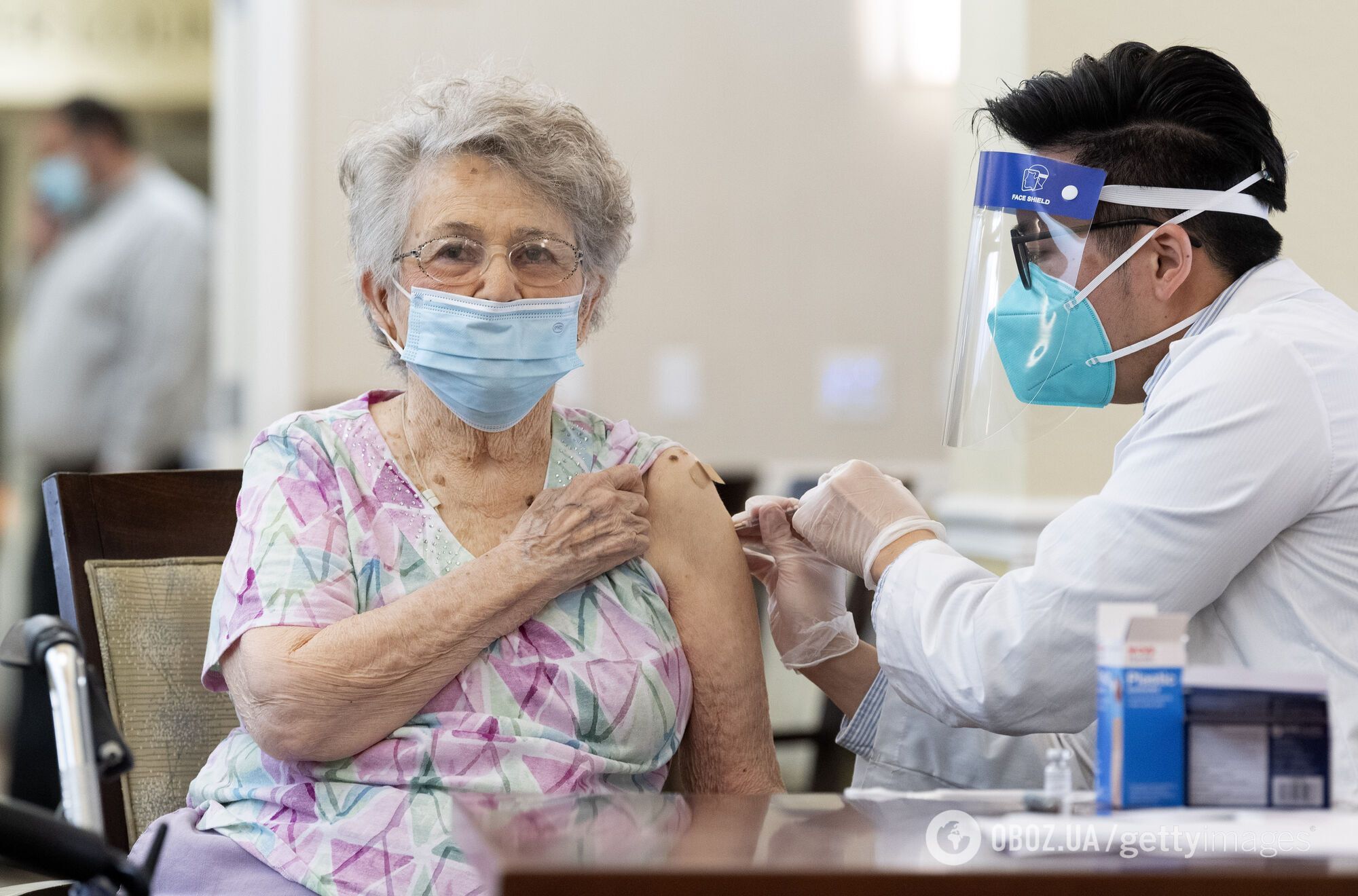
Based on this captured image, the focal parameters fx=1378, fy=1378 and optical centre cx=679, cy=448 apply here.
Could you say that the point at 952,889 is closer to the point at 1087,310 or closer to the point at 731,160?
the point at 1087,310

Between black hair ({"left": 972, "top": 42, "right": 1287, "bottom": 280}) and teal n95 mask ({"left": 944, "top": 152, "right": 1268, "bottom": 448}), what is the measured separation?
0.5 inches

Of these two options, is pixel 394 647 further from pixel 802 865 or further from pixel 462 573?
pixel 802 865

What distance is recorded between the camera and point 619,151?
12.3ft

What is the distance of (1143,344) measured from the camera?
145cm

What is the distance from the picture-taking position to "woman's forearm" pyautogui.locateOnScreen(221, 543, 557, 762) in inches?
52.9

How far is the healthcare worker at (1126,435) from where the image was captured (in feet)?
4.00

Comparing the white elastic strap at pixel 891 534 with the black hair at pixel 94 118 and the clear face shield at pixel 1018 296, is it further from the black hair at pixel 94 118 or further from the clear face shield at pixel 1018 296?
the black hair at pixel 94 118

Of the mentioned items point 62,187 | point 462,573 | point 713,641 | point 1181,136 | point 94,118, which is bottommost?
point 713,641

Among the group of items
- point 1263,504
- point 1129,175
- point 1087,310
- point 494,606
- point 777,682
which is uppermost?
point 1129,175

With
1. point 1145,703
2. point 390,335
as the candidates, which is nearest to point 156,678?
point 390,335

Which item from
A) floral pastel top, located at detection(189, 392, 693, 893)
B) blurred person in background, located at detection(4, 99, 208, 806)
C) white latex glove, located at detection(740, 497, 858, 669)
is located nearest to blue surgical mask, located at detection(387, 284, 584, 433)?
floral pastel top, located at detection(189, 392, 693, 893)

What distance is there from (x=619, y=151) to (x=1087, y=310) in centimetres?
245

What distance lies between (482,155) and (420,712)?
2.02 feet

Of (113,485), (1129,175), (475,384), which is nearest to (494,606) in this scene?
(475,384)
